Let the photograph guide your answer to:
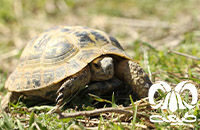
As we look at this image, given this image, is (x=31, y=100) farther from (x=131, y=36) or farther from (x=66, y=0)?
(x=66, y=0)

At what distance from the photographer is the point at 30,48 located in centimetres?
369

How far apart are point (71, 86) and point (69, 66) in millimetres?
256

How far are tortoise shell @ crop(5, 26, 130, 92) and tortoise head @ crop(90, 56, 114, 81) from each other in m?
0.08

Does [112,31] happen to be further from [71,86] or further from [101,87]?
[71,86]

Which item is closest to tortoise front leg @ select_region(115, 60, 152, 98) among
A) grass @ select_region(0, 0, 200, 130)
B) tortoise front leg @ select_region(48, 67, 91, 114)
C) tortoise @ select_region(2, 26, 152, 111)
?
tortoise @ select_region(2, 26, 152, 111)

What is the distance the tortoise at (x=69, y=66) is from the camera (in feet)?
10.1

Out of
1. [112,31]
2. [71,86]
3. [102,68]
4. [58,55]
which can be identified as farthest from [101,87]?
[112,31]

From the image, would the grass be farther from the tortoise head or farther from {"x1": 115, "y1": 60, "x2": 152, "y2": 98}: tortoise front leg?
{"x1": 115, "y1": 60, "x2": 152, "y2": 98}: tortoise front leg

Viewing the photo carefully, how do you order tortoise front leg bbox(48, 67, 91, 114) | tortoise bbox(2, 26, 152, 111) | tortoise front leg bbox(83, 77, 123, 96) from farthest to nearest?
tortoise front leg bbox(83, 77, 123, 96) → tortoise bbox(2, 26, 152, 111) → tortoise front leg bbox(48, 67, 91, 114)

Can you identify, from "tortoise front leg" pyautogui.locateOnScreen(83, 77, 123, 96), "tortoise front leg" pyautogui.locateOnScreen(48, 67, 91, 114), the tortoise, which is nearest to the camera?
"tortoise front leg" pyautogui.locateOnScreen(48, 67, 91, 114)

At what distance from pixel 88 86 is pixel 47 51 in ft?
2.34

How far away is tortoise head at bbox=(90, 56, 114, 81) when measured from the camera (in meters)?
3.12

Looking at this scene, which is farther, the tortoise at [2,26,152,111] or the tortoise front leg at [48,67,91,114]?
the tortoise at [2,26,152,111]

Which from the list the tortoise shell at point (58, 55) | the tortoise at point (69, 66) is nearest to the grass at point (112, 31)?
the tortoise at point (69, 66)
